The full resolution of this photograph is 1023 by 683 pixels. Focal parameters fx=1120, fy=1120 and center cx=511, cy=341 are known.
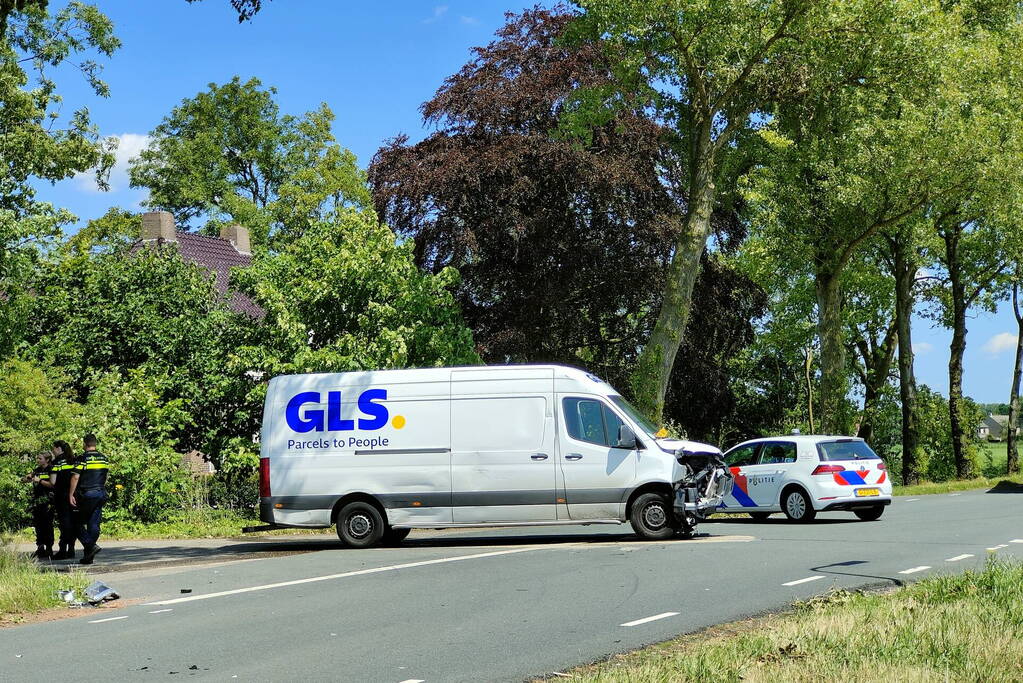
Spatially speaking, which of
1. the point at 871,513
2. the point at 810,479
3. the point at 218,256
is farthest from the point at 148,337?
the point at 218,256

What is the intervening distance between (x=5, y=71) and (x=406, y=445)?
50.3 ft

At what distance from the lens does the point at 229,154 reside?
55.2m

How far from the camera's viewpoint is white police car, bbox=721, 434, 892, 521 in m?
19.8

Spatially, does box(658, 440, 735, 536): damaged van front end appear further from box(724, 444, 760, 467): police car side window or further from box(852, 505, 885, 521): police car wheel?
box(852, 505, 885, 521): police car wheel

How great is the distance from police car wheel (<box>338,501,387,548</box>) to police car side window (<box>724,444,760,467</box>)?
7.41m

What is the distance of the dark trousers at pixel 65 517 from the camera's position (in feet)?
53.3

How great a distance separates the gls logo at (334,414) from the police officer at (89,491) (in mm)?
2866

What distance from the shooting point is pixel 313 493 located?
56.1 ft

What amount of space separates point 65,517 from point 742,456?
12.0 meters

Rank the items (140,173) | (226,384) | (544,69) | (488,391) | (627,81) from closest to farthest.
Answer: (488,391)
(226,384)
(627,81)
(544,69)
(140,173)

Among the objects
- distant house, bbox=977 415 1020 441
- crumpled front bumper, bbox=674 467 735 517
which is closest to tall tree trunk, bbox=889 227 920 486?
distant house, bbox=977 415 1020 441

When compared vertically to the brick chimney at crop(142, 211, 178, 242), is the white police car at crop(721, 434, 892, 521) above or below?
below

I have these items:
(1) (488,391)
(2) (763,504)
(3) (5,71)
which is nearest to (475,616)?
(1) (488,391)

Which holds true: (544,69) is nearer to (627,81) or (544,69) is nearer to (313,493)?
(627,81)
